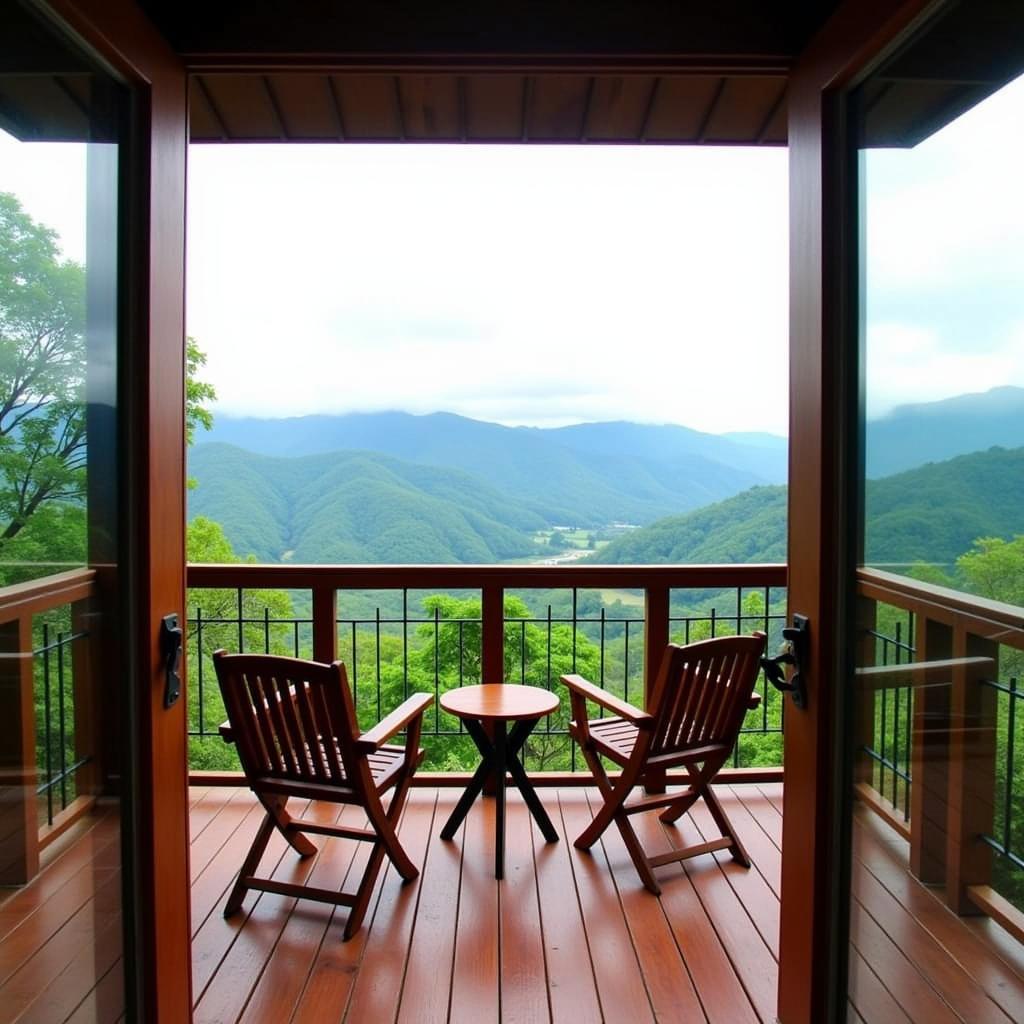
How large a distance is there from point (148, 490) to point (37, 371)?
38cm

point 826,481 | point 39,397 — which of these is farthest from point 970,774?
point 39,397

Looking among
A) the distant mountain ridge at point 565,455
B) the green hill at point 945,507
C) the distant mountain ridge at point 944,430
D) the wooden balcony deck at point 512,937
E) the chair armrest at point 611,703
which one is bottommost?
the wooden balcony deck at point 512,937

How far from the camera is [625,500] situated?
1466cm

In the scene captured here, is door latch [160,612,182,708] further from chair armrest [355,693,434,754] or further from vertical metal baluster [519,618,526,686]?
vertical metal baluster [519,618,526,686]

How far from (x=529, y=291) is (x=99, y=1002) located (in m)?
15.6

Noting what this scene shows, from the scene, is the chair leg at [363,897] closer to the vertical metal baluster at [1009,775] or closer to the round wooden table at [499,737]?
the round wooden table at [499,737]

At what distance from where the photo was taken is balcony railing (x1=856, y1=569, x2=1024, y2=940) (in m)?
1.11

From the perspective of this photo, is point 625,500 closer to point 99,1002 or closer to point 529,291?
point 529,291

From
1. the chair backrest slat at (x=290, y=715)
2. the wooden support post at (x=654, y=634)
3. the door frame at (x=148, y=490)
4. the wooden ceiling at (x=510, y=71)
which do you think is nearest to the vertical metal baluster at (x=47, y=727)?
the door frame at (x=148, y=490)

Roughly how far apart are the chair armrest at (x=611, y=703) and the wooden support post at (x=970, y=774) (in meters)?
1.56

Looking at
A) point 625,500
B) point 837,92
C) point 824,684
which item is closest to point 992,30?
point 837,92

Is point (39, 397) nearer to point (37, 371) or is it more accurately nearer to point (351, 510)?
point (37, 371)

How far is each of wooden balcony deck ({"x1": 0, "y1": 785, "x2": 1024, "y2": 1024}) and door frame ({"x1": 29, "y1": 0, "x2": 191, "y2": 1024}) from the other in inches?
3.1

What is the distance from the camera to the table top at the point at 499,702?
3047mm
